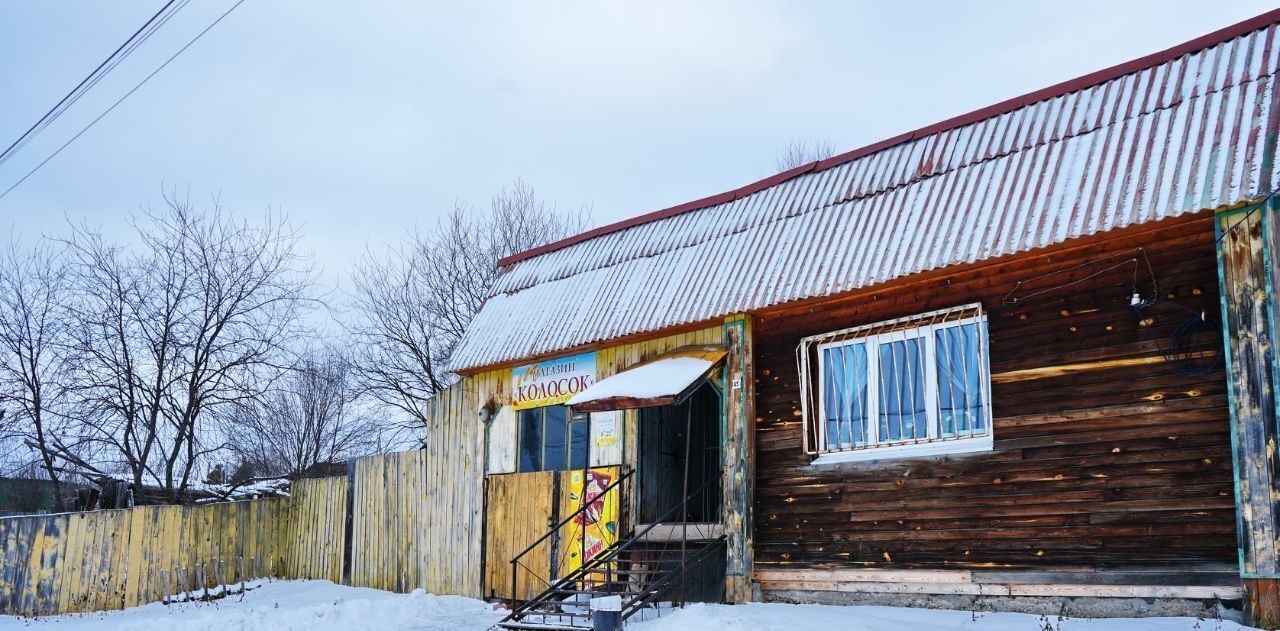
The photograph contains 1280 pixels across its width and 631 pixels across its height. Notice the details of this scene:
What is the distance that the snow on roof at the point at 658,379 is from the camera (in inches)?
456

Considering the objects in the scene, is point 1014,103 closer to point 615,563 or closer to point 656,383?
point 656,383

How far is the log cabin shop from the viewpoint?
28.3 feet

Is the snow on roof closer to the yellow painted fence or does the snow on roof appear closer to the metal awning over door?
the metal awning over door

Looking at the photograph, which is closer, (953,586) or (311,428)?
(953,586)

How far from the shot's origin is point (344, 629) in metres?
12.8

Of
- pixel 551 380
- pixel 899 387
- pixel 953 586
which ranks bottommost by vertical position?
pixel 953 586

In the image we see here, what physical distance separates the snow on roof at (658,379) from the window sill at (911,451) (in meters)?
1.72

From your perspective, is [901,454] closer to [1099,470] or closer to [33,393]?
[1099,470]

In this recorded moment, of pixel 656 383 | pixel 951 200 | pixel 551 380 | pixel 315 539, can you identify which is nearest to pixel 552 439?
pixel 551 380

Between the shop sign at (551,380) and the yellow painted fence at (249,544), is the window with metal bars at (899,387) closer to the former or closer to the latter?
the shop sign at (551,380)

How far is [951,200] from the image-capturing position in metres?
10.7

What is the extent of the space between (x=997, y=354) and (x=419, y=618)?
8224 millimetres

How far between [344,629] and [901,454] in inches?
283

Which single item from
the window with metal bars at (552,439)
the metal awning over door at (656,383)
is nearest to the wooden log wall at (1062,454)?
the metal awning over door at (656,383)
